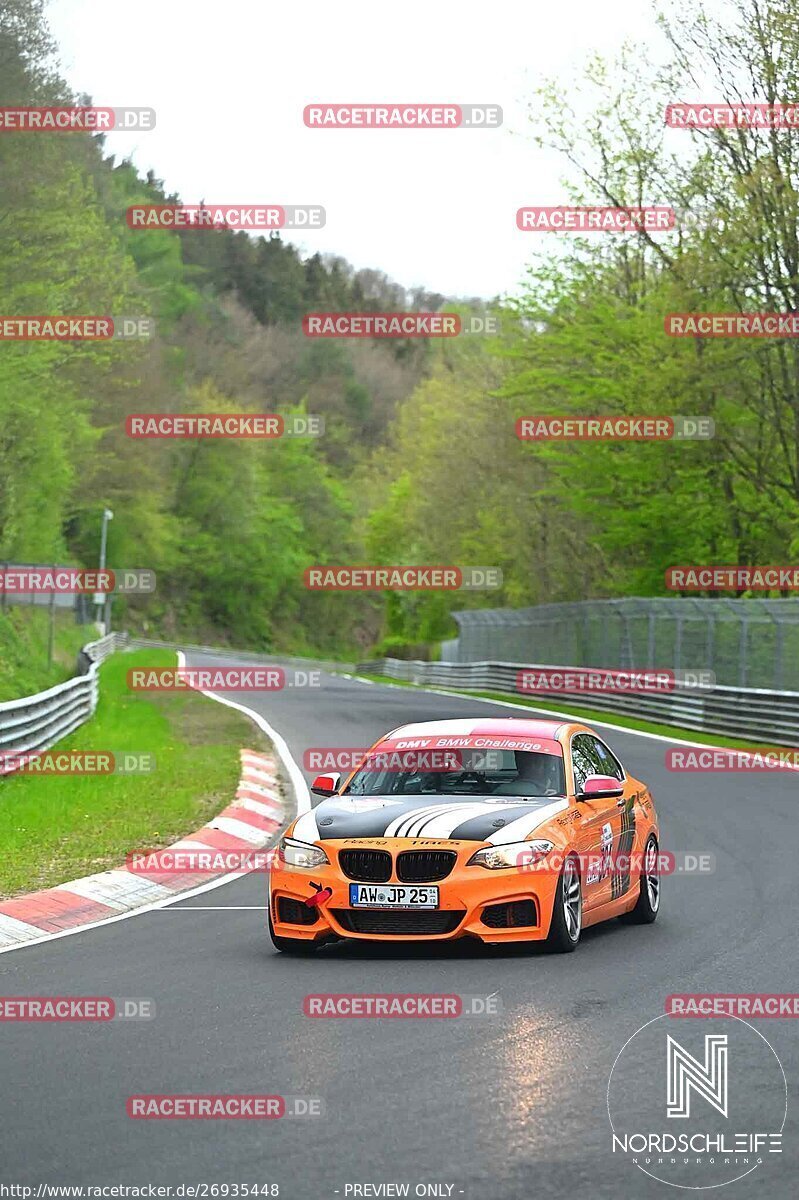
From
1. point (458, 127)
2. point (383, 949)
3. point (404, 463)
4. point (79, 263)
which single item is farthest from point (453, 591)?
point (383, 949)

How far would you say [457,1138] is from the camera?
6.00 meters

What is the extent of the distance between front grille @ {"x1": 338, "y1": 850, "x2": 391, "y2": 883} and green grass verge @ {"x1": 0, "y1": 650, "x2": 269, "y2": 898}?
3.38 m

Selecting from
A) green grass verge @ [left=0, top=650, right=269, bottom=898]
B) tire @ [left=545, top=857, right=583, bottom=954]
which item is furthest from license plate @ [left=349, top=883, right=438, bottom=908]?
green grass verge @ [left=0, top=650, right=269, bottom=898]

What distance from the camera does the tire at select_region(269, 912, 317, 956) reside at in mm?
10086

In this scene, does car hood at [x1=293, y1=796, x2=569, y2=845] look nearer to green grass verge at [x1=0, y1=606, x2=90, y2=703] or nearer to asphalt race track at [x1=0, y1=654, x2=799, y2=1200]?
asphalt race track at [x1=0, y1=654, x2=799, y2=1200]

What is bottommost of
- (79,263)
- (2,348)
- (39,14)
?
(2,348)

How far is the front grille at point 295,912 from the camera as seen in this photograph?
32.8 feet

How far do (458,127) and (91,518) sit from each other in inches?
2751

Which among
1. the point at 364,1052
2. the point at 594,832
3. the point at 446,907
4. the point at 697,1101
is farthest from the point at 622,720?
the point at 697,1101

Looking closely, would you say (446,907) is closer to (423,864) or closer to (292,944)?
(423,864)

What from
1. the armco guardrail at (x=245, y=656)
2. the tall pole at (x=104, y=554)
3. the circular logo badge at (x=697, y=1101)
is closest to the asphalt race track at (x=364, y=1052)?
the circular logo badge at (x=697, y=1101)

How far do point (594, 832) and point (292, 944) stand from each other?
1951 millimetres

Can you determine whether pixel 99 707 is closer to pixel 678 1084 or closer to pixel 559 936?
pixel 559 936

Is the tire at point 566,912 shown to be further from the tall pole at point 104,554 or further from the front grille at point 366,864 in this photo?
the tall pole at point 104,554
